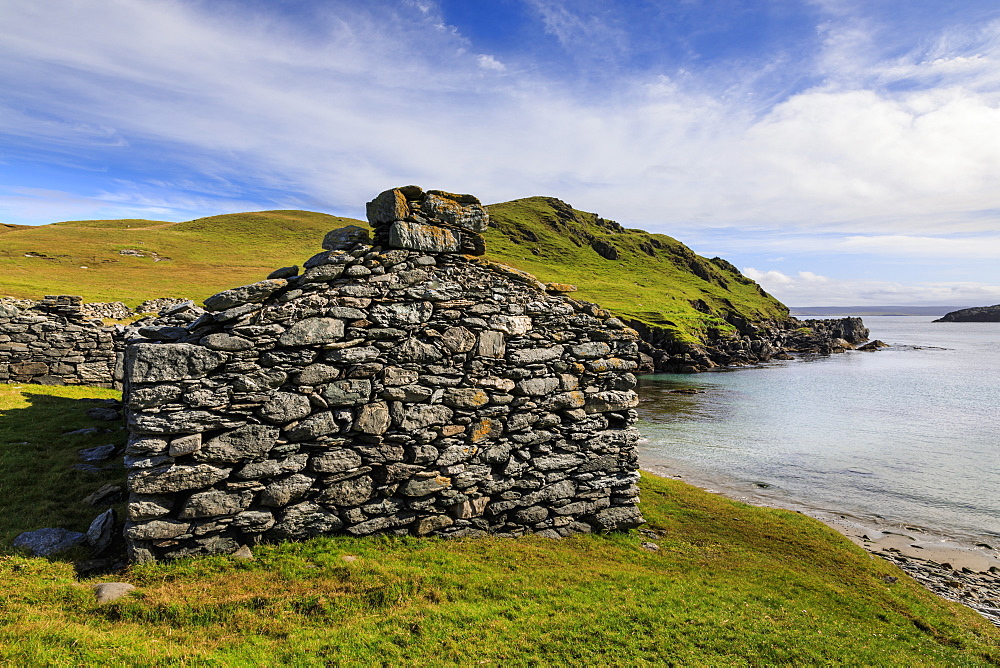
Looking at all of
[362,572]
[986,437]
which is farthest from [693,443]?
[362,572]

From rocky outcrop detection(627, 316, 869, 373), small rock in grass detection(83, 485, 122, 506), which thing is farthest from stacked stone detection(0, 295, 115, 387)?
rocky outcrop detection(627, 316, 869, 373)

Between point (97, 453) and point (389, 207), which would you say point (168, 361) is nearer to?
point (389, 207)

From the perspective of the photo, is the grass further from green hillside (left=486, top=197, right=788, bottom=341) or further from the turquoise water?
green hillside (left=486, top=197, right=788, bottom=341)

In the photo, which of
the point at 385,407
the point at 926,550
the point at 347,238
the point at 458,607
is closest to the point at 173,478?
the point at 385,407

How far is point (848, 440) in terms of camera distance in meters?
34.1

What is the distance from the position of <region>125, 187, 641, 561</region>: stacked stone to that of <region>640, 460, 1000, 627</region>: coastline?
35.2ft

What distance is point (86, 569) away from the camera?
7.33 metres

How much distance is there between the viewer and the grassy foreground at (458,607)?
6.04 meters

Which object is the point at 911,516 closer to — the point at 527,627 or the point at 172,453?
the point at 527,627

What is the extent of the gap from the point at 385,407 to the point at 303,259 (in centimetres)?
9562

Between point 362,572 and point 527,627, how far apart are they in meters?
2.94

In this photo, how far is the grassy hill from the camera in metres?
66.5

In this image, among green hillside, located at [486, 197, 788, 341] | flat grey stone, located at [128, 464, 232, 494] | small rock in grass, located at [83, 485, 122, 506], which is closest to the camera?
flat grey stone, located at [128, 464, 232, 494]

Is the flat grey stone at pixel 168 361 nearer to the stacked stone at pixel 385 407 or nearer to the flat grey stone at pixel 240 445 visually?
the stacked stone at pixel 385 407
